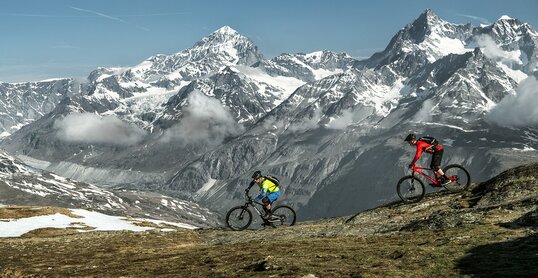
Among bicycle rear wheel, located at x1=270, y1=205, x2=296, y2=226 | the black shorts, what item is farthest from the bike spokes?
bicycle rear wheel, located at x1=270, y1=205, x2=296, y2=226

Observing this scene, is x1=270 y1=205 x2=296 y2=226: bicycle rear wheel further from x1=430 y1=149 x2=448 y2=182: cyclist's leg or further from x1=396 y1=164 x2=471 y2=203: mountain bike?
x1=430 y1=149 x2=448 y2=182: cyclist's leg

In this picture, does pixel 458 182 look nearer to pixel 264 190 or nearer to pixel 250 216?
pixel 264 190

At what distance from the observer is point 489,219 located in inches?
1034

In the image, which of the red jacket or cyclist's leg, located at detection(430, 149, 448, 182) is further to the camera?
cyclist's leg, located at detection(430, 149, 448, 182)

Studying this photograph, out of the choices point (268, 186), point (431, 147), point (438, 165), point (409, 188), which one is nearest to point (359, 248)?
point (268, 186)

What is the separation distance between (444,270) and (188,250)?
54.5 feet

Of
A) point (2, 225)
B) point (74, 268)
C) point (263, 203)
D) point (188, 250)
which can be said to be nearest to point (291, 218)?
point (263, 203)

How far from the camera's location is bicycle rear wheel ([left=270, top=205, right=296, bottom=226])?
129 feet

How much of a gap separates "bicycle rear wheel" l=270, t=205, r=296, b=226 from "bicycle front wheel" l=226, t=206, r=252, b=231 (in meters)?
2.08

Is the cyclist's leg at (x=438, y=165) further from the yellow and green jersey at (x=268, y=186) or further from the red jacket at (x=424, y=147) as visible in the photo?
the yellow and green jersey at (x=268, y=186)

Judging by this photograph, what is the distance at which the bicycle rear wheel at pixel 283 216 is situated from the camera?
39294mm

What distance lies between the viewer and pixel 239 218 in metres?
42.2

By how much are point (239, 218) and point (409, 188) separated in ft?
44.2

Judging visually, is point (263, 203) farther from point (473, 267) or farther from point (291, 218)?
point (473, 267)
